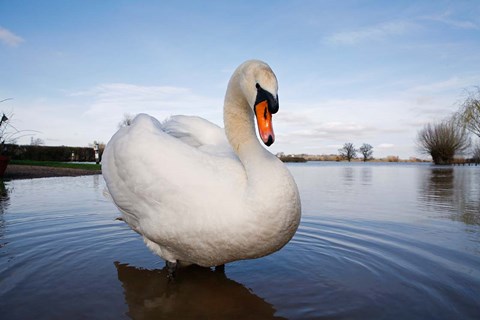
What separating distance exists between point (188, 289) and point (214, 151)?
4.31ft

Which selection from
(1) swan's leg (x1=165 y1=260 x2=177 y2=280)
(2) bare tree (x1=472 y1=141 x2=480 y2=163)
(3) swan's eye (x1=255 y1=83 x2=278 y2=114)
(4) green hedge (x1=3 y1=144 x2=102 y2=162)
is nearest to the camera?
(3) swan's eye (x1=255 y1=83 x2=278 y2=114)

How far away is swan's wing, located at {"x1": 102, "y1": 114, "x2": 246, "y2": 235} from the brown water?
69 cm

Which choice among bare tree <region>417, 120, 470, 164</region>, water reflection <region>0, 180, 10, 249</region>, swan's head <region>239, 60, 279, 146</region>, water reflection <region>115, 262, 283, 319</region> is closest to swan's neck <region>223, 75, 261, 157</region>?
swan's head <region>239, 60, 279, 146</region>

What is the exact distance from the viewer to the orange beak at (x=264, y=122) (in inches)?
98.3

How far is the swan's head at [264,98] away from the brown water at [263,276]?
Answer: 139cm

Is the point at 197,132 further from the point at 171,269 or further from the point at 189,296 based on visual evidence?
the point at 189,296

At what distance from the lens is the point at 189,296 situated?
3.16 metres

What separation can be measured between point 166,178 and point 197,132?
4.59 feet

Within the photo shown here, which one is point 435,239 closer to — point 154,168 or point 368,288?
point 368,288

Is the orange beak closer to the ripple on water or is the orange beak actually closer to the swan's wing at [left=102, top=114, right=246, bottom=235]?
the swan's wing at [left=102, top=114, right=246, bottom=235]

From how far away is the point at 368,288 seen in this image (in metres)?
3.22

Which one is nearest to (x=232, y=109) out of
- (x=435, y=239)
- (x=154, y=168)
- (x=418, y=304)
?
(x=154, y=168)

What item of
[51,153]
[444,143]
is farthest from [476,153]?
[51,153]

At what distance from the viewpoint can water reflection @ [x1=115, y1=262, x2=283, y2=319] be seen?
110 inches
